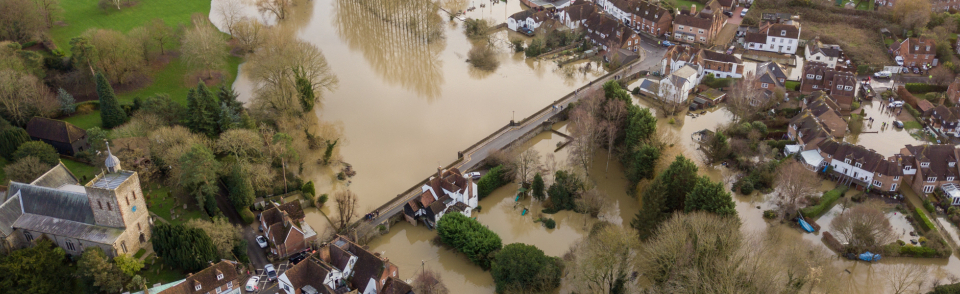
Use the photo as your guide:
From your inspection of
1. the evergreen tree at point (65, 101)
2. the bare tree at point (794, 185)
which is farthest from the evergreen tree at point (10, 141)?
the bare tree at point (794, 185)

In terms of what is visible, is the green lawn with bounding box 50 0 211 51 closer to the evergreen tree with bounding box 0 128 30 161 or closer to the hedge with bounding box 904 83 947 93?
the evergreen tree with bounding box 0 128 30 161

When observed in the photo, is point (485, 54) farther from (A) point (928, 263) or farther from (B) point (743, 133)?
(A) point (928, 263)

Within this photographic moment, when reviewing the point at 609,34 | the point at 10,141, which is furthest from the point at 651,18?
the point at 10,141

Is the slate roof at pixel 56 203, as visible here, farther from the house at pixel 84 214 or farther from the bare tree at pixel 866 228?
the bare tree at pixel 866 228

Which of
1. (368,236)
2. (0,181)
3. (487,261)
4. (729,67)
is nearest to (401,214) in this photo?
(368,236)

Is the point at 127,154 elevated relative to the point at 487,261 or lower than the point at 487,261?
elevated

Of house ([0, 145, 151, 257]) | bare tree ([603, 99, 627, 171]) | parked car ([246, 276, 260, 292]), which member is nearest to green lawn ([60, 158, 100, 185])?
house ([0, 145, 151, 257])

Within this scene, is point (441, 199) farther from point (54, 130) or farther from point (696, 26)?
point (696, 26)
